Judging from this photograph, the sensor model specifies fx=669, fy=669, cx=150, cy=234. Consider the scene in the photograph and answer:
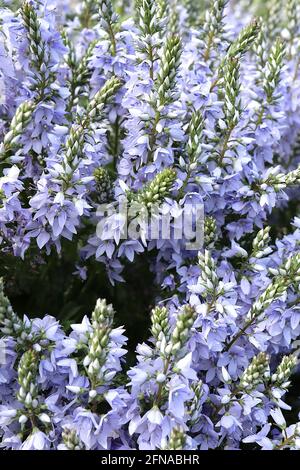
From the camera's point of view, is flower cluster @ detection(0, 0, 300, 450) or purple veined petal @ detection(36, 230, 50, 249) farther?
purple veined petal @ detection(36, 230, 50, 249)

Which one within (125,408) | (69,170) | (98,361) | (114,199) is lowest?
(125,408)

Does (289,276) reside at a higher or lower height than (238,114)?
lower

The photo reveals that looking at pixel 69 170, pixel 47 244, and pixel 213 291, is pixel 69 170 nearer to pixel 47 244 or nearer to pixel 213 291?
pixel 47 244

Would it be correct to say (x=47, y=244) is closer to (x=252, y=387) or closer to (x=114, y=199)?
(x=114, y=199)

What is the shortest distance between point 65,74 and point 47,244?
91 cm

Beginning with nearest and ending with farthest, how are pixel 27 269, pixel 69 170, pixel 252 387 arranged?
1. pixel 252 387
2. pixel 69 170
3. pixel 27 269

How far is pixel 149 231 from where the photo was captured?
2.78 meters

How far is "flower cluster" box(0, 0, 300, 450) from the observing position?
7.48ft

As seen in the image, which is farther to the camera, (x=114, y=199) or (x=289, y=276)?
(x=114, y=199)

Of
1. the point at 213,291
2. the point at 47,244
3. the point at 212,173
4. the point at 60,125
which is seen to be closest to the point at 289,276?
the point at 213,291

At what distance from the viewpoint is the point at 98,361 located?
85.7 inches

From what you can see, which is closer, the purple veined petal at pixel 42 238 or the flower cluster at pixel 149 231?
the flower cluster at pixel 149 231

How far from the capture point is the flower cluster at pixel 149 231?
2.28 meters

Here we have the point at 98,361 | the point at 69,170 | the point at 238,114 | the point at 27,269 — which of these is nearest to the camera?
the point at 98,361
